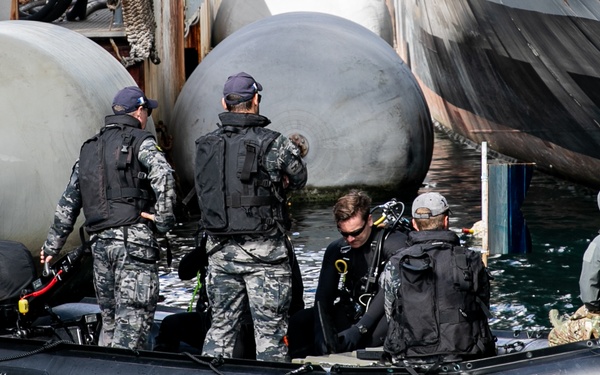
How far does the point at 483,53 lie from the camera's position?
16172 mm

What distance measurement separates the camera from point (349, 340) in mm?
6094

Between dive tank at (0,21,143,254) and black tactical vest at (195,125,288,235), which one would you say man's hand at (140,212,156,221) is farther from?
dive tank at (0,21,143,254)

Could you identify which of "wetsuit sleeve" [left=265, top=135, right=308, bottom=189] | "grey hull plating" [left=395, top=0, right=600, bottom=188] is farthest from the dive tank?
"grey hull plating" [left=395, top=0, right=600, bottom=188]

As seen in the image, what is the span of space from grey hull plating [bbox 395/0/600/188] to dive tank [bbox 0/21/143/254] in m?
5.64

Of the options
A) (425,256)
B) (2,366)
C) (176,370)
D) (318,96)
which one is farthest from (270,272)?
(318,96)

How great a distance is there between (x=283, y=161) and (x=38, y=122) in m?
4.30

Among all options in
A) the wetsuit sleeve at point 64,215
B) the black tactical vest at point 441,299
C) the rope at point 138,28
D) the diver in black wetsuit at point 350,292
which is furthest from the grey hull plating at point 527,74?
the black tactical vest at point 441,299

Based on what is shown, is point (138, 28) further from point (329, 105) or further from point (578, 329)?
point (578, 329)

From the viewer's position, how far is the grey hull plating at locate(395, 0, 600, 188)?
41.2ft

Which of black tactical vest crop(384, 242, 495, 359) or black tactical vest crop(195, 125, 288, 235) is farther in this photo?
black tactical vest crop(195, 125, 288, 235)

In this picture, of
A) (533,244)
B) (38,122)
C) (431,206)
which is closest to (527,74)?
(533,244)

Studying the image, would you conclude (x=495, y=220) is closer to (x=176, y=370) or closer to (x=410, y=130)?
(x=176, y=370)

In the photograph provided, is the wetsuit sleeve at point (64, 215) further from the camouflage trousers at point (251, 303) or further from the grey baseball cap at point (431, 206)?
the grey baseball cap at point (431, 206)

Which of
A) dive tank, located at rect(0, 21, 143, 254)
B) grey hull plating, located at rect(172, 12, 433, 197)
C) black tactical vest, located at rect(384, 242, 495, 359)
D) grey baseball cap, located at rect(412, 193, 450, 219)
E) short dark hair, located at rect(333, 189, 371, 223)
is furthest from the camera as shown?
grey hull plating, located at rect(172, 12, 433, 197)
